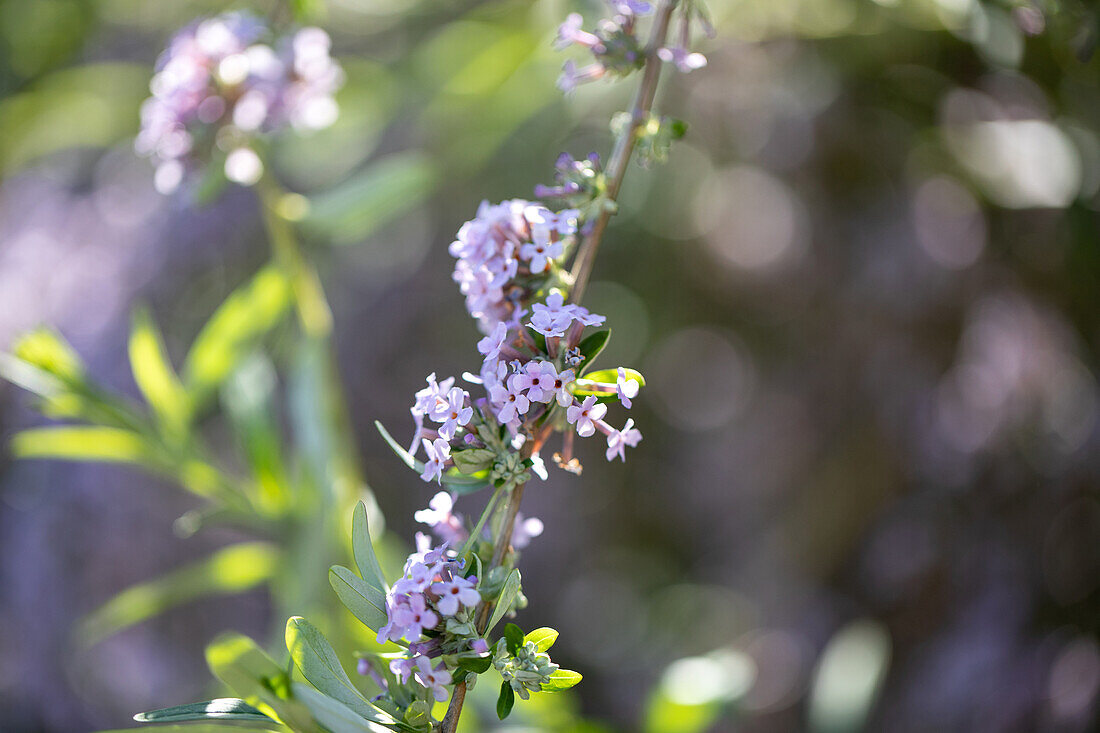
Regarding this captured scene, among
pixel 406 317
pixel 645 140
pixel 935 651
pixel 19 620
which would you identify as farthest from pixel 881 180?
pixel 19 620

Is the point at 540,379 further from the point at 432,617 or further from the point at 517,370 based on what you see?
the point at 432,617

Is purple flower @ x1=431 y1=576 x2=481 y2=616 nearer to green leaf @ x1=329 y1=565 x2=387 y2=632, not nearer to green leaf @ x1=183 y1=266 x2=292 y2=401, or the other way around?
green leaf @ x1=329 y1=565 x2=387 y2=632

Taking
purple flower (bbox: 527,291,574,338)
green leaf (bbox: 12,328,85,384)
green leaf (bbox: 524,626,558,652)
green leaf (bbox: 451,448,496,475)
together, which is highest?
green leaf (bbox: 12,328,85,384)

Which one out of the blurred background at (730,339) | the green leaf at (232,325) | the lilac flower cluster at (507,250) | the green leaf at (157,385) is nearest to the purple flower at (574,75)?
the lilac flower cluster at (507,250)

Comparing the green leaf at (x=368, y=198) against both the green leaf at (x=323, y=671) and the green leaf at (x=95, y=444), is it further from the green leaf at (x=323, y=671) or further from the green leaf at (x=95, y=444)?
the green leaf at (x=323, y=671)

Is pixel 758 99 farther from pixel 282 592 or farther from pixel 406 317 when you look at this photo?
pixel 282 592

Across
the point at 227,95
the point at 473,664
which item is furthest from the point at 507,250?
the point at 227,95

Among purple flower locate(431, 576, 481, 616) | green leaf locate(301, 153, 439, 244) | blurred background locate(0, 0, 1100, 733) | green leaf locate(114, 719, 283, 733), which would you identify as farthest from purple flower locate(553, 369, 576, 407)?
blurred background locate(0, 0, 1100, 733)
